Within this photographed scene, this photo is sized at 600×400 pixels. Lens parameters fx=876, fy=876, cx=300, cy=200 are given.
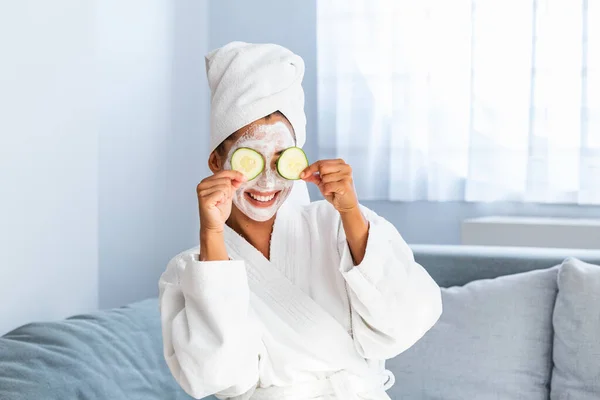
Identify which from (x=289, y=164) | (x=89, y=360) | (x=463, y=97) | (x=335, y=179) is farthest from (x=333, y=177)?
(x=463, y=97)

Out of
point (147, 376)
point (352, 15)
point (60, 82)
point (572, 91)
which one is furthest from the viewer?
point (352, 15)

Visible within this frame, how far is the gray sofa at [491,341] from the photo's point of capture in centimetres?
231

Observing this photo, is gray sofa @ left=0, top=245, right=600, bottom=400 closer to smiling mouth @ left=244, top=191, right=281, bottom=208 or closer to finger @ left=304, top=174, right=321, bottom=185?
smiling mouth @ left=244, top=191, right=281, bottom=208

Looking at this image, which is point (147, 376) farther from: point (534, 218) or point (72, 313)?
point (534, 218)

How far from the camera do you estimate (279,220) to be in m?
1.73

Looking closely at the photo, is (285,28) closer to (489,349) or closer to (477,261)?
(477,261)

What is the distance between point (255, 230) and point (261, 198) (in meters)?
0.16

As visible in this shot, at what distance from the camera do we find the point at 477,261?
9.04 feet

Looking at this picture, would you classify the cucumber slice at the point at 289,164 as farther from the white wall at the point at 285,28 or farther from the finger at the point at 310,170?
the white wall at the point at 285,28

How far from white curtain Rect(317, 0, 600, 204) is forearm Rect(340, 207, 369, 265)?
8.71 ft

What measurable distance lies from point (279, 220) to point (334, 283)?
17cm

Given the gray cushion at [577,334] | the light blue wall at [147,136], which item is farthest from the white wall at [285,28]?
the gray cushion at [577,334]

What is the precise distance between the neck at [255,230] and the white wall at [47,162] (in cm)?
80

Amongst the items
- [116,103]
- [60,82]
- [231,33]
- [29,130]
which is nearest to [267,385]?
[29,130]
